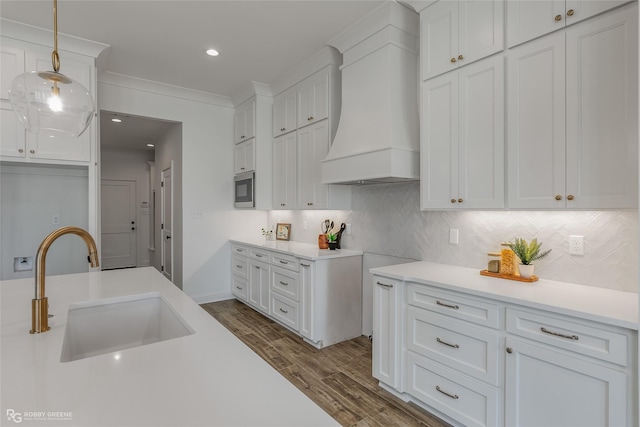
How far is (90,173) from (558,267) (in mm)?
3938

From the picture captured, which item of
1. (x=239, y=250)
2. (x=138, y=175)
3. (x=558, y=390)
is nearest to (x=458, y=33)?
(x=558, y=390)

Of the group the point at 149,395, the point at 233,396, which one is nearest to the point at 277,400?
the point at 233,396

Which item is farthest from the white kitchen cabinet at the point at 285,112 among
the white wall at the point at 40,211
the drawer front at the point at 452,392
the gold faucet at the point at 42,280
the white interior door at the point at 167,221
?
the gold faucet at the point at 42,280

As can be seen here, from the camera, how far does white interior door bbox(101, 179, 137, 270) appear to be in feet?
24.4

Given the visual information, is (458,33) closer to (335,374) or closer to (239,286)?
(335,374)

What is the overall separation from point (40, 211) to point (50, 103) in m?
2.46

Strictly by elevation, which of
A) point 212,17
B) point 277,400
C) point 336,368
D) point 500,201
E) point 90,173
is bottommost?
point 336,368

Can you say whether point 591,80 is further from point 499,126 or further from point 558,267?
point 558,267

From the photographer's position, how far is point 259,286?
407 cm

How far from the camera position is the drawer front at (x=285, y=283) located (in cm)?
336

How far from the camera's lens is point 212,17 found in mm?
2754

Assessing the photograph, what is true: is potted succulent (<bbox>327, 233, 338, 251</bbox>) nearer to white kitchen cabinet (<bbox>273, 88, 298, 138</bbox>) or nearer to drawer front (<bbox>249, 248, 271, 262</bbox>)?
drawer front (<bbox>249, 248, 271, 262</bbox>)

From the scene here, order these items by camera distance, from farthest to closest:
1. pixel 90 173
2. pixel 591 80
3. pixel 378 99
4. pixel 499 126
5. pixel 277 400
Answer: pixel 90 173 < pixel 378 99 < pixel 499 126 < pixel 591 80 < pixel 277 400

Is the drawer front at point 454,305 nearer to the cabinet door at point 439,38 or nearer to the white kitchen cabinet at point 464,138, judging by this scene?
the white kitchen cabinet at point 464,138
